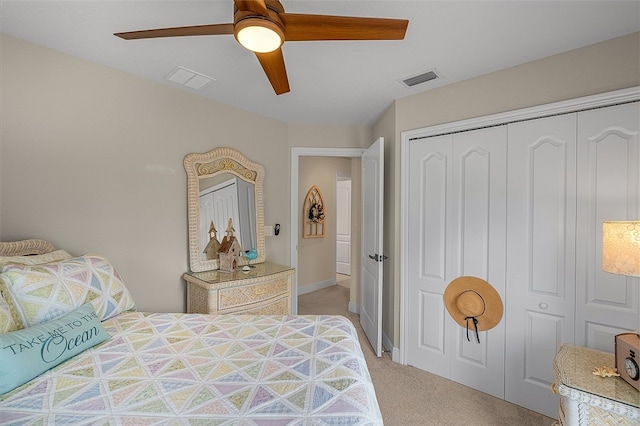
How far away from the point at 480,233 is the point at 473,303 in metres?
0.54

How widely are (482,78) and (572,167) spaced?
0.89 metres

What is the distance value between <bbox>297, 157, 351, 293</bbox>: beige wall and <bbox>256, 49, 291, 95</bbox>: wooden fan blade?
3.30 m

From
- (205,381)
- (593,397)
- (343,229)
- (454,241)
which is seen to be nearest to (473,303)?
(454,241)

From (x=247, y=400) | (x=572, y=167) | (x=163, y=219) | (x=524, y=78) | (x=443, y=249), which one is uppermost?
(x=524, y=78)

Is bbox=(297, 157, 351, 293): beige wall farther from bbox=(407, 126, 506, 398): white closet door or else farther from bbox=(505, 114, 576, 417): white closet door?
bbox=(505, 114, 576, 417): white closet door

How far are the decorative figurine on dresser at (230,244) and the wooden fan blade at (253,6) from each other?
5.96ft

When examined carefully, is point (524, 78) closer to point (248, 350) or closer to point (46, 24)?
point (248, 350)

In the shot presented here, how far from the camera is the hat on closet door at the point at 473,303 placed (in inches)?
90.4

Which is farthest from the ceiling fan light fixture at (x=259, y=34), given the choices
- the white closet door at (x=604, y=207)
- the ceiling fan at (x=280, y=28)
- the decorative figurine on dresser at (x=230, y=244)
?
the white closet door at (x=604, y=207)

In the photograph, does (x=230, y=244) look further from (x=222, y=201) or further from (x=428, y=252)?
(x=428, y=252)

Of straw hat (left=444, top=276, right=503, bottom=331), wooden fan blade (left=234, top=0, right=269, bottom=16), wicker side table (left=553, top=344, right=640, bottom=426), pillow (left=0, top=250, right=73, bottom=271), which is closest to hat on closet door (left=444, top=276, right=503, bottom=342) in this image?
straw hat (left=444, top=276, right=503, bottom=331)

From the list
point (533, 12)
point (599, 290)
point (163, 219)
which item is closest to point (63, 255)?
point (163, 219)

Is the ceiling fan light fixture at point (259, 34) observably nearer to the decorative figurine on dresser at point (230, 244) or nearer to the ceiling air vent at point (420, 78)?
the ceiling air vent at point (420, 78)

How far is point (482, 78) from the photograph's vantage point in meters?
2.32
